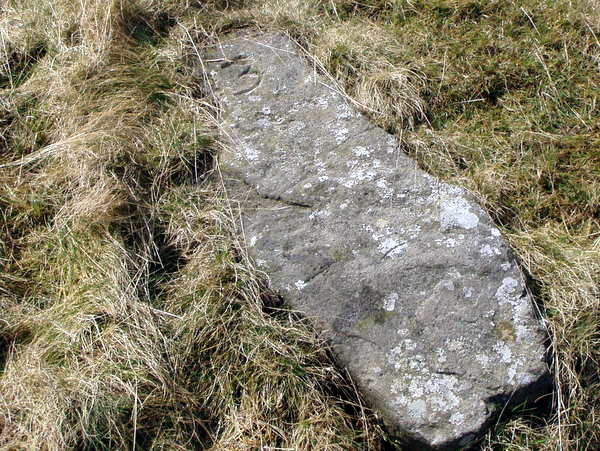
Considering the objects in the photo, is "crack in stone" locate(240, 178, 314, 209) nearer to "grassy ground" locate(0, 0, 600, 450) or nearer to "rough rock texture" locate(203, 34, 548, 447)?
"rough rock texture" locate(203, 34, 548, 447)

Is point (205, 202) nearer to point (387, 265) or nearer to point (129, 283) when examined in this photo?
point (129, 283)

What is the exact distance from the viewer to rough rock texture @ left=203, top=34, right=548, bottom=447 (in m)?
2.81

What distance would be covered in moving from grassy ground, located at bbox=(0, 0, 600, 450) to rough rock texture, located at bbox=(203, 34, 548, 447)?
0.47 feet

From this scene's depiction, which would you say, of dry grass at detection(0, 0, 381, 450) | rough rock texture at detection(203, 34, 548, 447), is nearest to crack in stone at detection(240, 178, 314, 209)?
rough rock texture at detection(203, 34, 548, 447)

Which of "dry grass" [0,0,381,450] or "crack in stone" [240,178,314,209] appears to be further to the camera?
"crack in stone" [240,178,314,209]

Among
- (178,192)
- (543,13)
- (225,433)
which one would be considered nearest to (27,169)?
(178,192)

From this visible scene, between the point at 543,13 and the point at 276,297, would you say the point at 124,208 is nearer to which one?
the point at 276,297

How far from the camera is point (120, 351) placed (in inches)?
116

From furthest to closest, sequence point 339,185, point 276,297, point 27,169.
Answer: point 27,169 < point 339,185 < point 276,297

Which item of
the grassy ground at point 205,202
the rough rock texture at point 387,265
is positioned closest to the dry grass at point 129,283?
the grassy ground at point 205,202

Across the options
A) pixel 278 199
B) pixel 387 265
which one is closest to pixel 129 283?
pixel 278 199

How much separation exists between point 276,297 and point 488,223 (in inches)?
43.2

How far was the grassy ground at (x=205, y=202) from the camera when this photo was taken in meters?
2.87

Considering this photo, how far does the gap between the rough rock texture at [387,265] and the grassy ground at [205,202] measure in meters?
0.14
